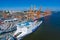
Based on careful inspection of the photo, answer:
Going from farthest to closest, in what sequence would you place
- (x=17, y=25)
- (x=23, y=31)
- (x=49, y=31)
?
(x=17, y=25) → (x=49, y=31) → (x=23, y=31)

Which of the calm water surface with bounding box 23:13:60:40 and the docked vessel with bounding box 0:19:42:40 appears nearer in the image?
the docked vessel with bounding box 0:19:42:40

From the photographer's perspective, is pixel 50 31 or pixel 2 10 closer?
pixel 50 31

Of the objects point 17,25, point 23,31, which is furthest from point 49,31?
point 17,25

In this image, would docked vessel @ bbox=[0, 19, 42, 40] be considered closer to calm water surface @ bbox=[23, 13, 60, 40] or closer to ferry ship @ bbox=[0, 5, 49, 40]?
ferry ship @ bbox=[0, 5, 49, 40]

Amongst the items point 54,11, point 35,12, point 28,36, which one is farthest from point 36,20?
point 28,36

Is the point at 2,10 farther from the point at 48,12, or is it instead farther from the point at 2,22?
the point at 48,12

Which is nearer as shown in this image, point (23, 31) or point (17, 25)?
point (23, 31)

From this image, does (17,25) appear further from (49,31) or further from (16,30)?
(49,31)

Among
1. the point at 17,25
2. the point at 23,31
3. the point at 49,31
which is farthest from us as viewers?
the point at 17,25

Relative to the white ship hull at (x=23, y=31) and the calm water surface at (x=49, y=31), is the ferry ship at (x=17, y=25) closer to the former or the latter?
the white ship hull at (x=23, y=31)

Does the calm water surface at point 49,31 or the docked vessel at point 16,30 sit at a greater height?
the docked vessel at point 16,30

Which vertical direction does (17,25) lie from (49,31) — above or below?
above
